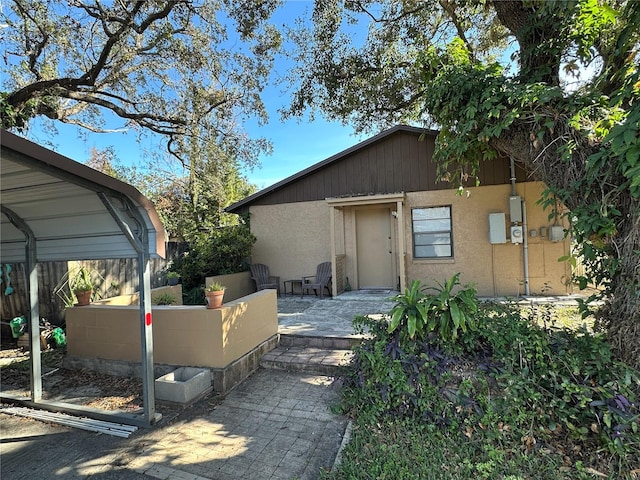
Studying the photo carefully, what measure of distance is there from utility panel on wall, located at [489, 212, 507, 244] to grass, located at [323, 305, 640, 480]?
16.3ft

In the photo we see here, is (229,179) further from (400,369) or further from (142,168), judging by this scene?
(400,369)

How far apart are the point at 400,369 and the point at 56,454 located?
3129mm

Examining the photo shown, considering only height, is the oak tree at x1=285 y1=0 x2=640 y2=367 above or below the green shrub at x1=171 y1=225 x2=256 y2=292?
above

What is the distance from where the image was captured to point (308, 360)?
4.41 metres

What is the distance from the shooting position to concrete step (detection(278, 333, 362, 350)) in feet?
15.7

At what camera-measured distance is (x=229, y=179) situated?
18.6 m

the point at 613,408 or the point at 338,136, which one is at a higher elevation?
the point at 338,136

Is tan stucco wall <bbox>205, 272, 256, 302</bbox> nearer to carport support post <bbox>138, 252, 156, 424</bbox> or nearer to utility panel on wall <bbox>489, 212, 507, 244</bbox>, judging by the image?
carport support post <bbox>138, 252, 156, 424</bbox>

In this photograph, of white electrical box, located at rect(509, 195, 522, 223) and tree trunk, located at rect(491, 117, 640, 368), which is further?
white electrical box, located at rect(509, 195, 522, 223)

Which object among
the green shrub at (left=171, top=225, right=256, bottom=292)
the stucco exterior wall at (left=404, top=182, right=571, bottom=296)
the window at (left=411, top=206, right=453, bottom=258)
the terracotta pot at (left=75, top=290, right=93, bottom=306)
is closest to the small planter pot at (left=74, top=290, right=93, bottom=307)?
the terracotta pot at (left=75, top=290, right=93, bottom=306)

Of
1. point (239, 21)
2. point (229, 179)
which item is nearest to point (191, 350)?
point (239, 21)

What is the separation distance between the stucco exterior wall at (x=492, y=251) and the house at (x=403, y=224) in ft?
0.07

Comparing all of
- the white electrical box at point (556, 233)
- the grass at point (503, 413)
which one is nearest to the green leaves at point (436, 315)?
the grass at point (503, 413)

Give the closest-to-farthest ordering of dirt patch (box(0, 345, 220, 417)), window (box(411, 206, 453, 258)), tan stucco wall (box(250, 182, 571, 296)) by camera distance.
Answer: dirt patch (box(0, 345, 220, 417))
tan stucco wall (box(250, 182, 571, 296))
window (box(411, 206, 453, 258))
